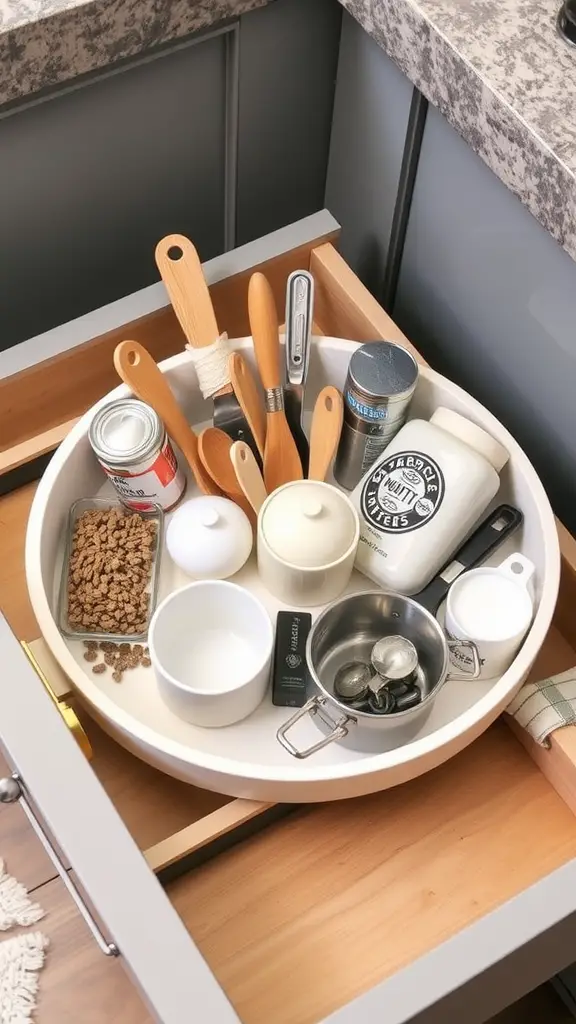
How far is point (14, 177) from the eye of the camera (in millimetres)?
861

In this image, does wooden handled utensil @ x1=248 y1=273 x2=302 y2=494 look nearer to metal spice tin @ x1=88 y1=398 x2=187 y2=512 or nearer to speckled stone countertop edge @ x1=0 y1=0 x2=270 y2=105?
metal spice tin @ x1=88 y1=398 x2=187 y2=512

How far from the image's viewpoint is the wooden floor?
73 cm

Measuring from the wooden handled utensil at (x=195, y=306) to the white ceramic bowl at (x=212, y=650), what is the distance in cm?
16

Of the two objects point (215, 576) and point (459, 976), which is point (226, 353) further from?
point (459, 976)

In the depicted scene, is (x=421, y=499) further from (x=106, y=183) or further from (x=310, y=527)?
(x=106, y=183)

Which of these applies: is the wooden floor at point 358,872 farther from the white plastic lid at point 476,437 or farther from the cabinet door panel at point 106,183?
the cabinet door panel at point 106,183

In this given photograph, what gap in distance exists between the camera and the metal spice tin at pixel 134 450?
0.80 meters

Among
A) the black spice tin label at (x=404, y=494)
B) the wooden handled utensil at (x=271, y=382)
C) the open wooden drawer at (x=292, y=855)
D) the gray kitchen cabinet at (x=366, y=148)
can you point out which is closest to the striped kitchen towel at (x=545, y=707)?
the open wooden drawer at (x=292, y=855)

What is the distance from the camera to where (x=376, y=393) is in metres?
0.79

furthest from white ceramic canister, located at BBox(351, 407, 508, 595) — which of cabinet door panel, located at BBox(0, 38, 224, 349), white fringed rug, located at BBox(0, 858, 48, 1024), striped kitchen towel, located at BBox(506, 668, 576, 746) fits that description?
white fringed rug, located at BBox(0, 858, 48, 1024)

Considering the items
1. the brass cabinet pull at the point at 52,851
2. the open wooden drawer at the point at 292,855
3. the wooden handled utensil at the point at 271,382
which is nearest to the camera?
the open wooden drawer at the point at 292,855

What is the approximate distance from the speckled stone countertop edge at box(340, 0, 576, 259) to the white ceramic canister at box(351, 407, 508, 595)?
0.17 metres

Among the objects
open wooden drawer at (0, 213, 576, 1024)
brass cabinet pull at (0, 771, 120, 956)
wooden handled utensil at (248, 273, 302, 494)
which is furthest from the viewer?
wooden handled utensil at (248, 273, 302, 494)

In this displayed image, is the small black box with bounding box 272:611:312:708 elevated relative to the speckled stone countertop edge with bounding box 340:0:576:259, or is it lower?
lower
